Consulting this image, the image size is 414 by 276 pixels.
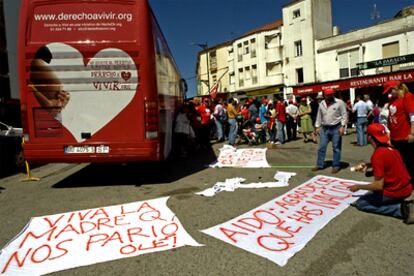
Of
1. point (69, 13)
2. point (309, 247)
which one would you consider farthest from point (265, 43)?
point (309, 247)

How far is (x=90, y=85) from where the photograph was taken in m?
5.70

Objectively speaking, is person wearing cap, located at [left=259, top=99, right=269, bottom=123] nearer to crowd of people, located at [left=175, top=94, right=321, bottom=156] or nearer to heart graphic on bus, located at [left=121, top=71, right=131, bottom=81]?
crowd of people, located at [left=175, top=94, right=321, bottom=156]

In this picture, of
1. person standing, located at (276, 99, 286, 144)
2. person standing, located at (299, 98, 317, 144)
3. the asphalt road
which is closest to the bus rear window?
the asphalt road

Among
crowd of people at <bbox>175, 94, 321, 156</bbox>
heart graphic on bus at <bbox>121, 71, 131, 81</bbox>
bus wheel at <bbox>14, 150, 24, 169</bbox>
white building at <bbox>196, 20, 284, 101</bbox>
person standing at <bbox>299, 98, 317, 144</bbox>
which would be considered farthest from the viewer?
white building at <bbox>196, 20, 284, 101</bbox>

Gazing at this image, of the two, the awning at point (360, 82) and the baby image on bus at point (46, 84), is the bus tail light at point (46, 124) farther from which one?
the awning at point (360, 82)

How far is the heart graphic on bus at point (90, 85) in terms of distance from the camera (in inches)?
221

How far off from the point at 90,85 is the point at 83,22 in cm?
112

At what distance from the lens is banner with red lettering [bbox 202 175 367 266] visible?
10.9ft

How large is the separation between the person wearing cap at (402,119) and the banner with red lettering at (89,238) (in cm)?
359

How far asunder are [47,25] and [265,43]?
3624 cm

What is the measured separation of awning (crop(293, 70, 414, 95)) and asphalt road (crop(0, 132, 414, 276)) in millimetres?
17532

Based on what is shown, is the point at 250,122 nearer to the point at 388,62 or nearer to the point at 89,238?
the point at 89,238

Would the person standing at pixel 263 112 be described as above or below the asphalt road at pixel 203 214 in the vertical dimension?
above

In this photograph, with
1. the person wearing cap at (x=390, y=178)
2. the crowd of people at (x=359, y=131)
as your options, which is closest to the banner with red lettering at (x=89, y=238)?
the person wearing cap at (x=390, y=178)
